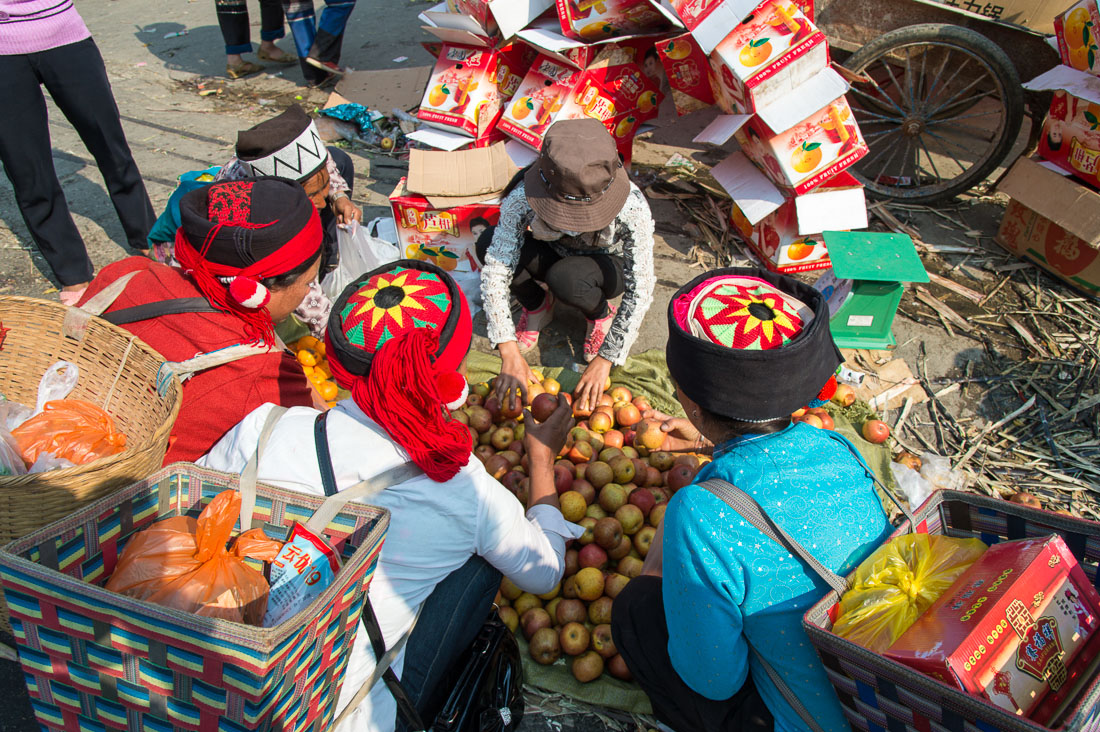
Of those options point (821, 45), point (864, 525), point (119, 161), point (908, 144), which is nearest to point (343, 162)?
point (119, 161)

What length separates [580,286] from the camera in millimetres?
3973

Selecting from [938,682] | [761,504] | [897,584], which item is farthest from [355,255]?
[938,682]

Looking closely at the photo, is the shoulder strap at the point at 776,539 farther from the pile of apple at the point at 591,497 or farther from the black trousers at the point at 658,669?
the pile of apple at the point at 591,497

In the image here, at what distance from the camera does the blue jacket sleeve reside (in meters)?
1.71

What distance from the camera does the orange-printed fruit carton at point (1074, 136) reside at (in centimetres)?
439

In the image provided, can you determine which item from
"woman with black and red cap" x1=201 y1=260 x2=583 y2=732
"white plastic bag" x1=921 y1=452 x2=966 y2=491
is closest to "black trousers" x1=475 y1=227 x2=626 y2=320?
"woman with black and red cap" x1=201 y1=260 x2=583 y2=732

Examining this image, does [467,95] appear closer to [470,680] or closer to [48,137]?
[48,137]

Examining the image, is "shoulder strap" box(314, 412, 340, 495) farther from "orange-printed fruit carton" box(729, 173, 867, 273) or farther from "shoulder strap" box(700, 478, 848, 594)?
"orange-printed fruit carton" box(729, 173, 867, 273)

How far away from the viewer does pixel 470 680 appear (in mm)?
2279

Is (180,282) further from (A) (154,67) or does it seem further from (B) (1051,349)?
(A) (154,67)

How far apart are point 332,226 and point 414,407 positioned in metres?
3.13

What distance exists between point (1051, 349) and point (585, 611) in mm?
3596

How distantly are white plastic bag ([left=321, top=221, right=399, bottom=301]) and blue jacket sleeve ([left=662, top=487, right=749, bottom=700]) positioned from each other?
3002mm

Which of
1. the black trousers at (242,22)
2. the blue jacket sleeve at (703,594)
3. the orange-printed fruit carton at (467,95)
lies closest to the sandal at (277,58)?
the black trousers at (242,22)
